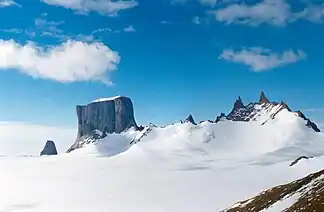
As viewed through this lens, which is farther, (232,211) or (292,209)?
(232,211)

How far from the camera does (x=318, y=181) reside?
82.6 m

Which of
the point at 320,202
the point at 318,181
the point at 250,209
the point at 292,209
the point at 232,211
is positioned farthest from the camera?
the point at 232,211

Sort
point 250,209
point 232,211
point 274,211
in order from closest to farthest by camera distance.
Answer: point 274,211 < point 250,209 < point 232,211

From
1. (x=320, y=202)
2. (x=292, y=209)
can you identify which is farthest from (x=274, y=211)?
(x=320, y=202)

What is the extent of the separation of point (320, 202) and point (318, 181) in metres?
20.7

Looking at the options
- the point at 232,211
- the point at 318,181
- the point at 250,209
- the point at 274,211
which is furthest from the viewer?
the point at 232,211

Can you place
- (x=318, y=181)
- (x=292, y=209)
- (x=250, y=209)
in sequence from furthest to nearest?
(x=250, y=209)
(x=318, y=181)
(x=292, y=209)

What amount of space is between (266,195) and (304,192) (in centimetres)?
2741

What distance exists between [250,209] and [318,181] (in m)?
17.2

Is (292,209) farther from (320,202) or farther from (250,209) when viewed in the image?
(250,209)

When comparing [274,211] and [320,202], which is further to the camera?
[274,211]

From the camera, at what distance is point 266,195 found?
106m

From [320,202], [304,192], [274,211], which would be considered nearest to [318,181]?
[304,192]

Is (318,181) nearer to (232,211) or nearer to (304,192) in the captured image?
(304,192)
